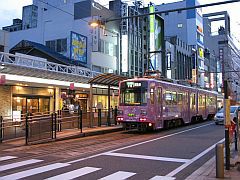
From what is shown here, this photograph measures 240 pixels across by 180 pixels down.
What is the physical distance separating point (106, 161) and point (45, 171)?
2.31 metres

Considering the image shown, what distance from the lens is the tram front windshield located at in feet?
65.1

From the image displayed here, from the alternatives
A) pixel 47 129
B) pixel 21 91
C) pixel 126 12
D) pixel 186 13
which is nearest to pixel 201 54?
pixel 186 13

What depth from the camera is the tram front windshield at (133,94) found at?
19.8 metres

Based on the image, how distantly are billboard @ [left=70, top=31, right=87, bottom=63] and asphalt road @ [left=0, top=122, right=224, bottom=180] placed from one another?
75.0 ft

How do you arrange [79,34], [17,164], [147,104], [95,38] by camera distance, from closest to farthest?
[17,164] < [147,104] < [79,34] < [95,38]

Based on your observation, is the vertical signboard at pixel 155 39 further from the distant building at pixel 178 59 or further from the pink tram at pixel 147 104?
the pink tram at pixel 147 104

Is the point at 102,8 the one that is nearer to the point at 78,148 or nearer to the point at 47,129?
the point at 47,129

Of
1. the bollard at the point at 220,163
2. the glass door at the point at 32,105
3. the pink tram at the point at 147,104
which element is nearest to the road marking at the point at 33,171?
the bollard at the point at 220,163

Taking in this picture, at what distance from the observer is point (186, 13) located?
85.9 meters

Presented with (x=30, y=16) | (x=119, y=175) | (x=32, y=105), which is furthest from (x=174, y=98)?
(x=30, y=16)

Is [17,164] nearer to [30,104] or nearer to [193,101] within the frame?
[30,104]

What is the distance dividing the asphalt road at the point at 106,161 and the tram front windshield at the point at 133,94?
5.36 meters

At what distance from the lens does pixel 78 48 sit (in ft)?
122

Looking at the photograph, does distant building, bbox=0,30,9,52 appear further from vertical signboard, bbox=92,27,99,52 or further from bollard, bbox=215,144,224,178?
bollard, bbox=215,144,224,178
